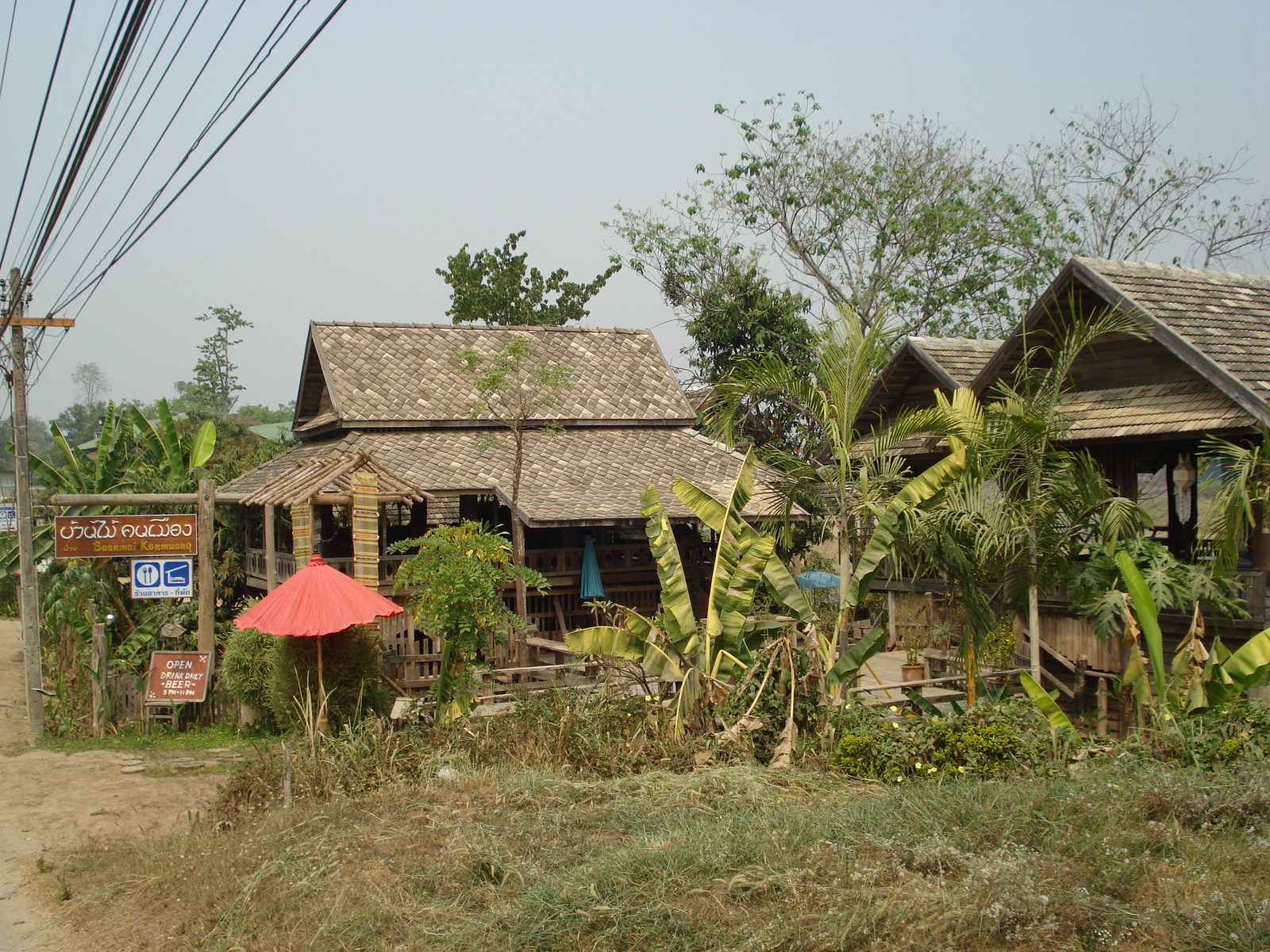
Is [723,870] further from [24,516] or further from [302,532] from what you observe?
[24,516]

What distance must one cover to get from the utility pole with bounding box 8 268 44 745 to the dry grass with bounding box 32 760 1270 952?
5.33 m

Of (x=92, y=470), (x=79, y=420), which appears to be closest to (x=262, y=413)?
(x=79, y=420)

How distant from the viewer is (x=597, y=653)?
33.2ft

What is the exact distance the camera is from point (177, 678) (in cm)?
1276

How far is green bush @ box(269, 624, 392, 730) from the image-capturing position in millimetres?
11195

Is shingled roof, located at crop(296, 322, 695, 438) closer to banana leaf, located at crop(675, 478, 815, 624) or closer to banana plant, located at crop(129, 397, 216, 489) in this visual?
banana plant, located at crop(129, 397, 216, 489)

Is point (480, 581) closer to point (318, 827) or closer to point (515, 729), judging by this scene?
point (515, 729)

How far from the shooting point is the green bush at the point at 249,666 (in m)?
12.2

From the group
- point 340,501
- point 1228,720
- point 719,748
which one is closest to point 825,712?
point 719,748

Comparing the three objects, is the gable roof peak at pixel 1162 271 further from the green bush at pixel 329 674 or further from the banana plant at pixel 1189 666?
the green bush at pixel 329 674

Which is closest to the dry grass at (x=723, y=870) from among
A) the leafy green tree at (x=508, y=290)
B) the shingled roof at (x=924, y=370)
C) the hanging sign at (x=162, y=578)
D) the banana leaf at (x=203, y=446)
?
the hanging sign at (x=162, y=578)

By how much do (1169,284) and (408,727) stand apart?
31.3 ft

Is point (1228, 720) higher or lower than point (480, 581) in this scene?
lower

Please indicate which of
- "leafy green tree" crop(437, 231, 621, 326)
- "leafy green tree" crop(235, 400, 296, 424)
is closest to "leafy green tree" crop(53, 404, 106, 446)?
"leafy green tree" crop(235, 400, 296, 424)
